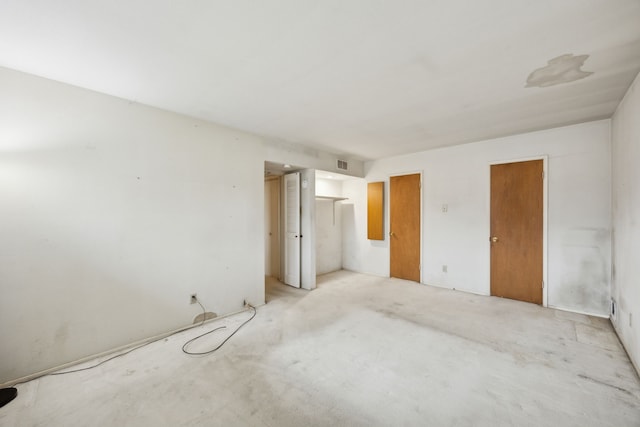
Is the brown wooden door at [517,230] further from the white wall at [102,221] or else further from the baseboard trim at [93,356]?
the baseboard trim at [93,356]

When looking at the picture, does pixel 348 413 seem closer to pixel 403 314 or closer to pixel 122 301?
pixel 403 314

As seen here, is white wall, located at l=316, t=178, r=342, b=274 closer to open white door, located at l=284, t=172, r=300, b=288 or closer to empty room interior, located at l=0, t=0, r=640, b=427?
open white door, located at l=284, t=172, r=300, b=288

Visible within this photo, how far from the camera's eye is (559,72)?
224 cm

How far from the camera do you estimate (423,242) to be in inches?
195

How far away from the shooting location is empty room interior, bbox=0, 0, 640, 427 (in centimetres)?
171

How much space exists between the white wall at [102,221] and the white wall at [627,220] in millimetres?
4169

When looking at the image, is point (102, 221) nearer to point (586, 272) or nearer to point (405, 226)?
point (405, 226)

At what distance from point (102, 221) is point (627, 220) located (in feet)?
17.1

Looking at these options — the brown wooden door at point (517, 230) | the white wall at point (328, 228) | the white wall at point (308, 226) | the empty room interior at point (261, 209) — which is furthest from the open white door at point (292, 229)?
the brown wooden door at point (517, 230)

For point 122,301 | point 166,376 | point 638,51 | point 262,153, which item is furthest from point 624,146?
point 122,301

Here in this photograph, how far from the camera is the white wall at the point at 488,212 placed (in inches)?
134

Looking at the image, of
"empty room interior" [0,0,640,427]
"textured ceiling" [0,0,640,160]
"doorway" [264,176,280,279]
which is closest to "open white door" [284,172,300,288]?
"doorway" [264,176,280,279]

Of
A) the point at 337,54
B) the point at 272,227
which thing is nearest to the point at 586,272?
the point at 337,54

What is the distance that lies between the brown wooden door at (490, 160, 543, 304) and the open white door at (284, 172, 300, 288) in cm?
326
